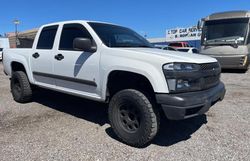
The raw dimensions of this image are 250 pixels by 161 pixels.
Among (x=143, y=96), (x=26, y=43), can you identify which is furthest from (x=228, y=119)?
(x=26, y=43)

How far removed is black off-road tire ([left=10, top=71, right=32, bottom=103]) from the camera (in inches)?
229

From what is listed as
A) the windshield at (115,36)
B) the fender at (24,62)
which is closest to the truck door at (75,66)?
the windshield at (115,36)

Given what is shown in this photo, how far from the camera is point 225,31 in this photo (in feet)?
39.5

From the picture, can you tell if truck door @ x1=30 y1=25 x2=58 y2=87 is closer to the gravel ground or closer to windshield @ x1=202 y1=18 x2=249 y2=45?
the gravel ground

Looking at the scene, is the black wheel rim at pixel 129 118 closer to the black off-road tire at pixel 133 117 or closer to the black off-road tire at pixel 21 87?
the black off-road tire at pixel 133 117

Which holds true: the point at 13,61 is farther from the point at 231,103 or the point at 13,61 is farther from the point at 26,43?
the point at 231,103

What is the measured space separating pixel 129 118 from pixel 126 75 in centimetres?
66

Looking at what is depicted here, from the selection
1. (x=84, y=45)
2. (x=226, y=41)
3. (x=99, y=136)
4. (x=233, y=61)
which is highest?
(x=84, y=45)

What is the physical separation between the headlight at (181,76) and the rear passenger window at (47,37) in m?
2.83

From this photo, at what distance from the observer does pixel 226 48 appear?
11766mm

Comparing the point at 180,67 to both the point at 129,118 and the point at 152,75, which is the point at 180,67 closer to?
the point at 152,75

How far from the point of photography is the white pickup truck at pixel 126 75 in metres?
3.29

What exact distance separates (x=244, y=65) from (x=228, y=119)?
8016 millimetres

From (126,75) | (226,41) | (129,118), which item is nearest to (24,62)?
(126,75)
